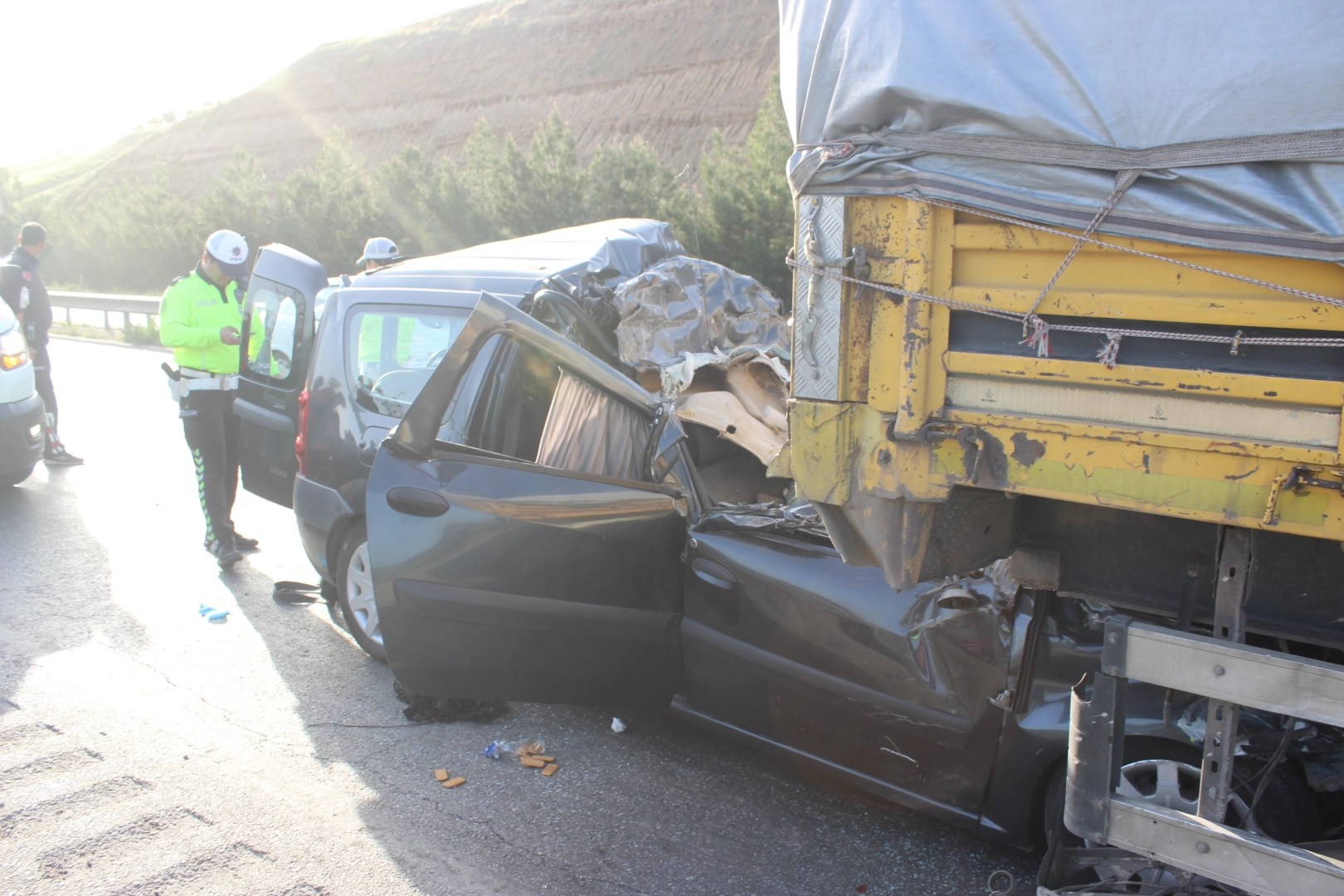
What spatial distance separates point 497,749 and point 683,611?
98cm

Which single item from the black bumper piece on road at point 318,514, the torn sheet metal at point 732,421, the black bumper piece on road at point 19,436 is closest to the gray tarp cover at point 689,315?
the torn sheet metal at point 732,421

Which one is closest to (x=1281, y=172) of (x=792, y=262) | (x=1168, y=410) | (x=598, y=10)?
(x=1168, y=410)

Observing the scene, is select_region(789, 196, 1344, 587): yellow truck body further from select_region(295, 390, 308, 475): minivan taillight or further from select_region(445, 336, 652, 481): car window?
select_region(295, 390, 308, 475): minivan taillight

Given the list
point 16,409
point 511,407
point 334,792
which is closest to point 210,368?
point 16,409

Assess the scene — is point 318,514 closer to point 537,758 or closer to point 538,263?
point 538,263

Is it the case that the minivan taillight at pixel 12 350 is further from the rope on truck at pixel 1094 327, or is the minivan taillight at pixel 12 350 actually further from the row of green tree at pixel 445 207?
the rope on truck at pixel 1094 327

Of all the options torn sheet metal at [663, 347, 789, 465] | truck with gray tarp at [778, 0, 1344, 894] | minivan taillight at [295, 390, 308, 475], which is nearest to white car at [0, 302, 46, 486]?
minivan taillight at [295, 390, 308, 475]

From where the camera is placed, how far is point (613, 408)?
3.87 metres

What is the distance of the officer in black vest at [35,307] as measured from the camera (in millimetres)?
8523

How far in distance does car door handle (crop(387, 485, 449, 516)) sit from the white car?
17.0 feet

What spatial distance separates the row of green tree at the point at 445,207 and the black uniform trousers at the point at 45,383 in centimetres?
637

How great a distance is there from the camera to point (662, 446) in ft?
12.4

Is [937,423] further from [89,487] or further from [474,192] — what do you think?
[474,192]

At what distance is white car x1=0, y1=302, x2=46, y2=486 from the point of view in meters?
7.07
